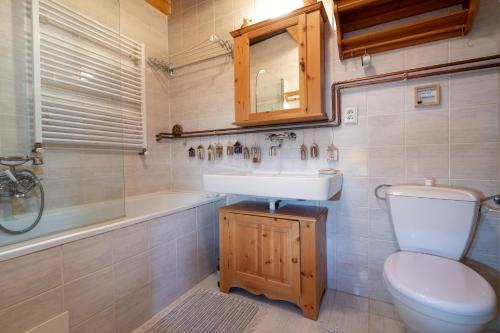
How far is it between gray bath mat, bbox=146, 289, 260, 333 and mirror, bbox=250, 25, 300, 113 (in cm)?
138

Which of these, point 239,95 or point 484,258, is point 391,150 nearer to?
point 484,258

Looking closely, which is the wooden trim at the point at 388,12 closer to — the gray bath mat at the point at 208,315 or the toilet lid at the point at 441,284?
the toilet lid at the point at 441,284

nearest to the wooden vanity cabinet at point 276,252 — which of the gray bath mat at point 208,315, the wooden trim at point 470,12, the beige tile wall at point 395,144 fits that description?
the gray bath mat at point 208,315

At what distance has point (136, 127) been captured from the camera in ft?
6.81

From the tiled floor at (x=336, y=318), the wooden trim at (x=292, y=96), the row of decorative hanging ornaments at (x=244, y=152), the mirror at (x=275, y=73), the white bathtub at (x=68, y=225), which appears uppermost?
the mirror at (x=275, y=73)

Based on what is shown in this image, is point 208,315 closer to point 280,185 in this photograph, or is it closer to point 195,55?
point 280,185

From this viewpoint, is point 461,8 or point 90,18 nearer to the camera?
point 461,8

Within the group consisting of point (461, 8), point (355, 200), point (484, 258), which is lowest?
point (484, 258)

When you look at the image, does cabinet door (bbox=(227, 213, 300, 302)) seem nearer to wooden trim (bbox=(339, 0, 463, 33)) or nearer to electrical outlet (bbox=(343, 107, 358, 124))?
electrical outlet (bbox=(343, 107, 358, 124))

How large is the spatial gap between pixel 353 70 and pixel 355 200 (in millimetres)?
897

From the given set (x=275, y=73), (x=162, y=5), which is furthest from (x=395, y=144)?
(x=162, y=5)

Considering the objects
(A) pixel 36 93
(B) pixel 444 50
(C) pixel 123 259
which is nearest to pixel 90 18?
(A) pixel 36 93

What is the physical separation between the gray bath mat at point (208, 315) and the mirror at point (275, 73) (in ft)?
4.54

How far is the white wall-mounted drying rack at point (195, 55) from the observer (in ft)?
6.78
